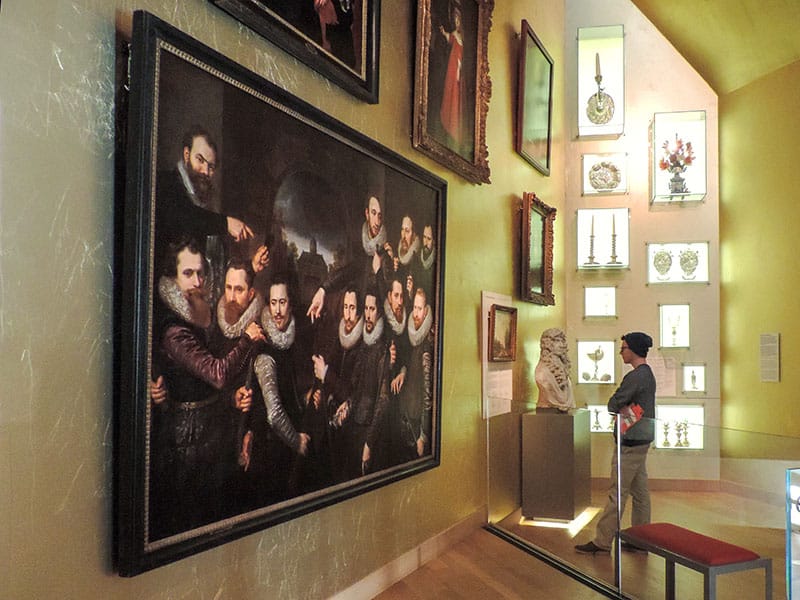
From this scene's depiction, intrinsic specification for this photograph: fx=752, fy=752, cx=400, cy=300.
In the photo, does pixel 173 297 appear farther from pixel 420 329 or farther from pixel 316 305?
pixel 420 329

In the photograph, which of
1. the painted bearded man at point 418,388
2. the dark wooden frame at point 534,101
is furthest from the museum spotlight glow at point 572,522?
the dark wooden frame at point 534,101

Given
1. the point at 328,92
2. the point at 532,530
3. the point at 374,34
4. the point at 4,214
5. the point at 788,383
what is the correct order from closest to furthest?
the point at 4,214 < the point at 328,92 < the point at 374,34 < the point at 532,530 < the point at 788,383

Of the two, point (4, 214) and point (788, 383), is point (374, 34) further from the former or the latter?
point (788, 383)

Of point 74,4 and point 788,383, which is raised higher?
point 74,4

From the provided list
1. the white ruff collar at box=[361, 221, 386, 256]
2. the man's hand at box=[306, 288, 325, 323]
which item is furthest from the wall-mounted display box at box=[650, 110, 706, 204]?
the man's hand at box=[306, 288, 325, 323]

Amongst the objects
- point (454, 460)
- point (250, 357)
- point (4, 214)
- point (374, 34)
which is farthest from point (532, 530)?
point (4, 214)

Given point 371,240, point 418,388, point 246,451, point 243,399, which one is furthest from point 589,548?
point 243,399

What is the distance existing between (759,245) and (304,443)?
28.7ft

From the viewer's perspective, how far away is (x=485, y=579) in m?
6.74

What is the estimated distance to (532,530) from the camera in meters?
7.72

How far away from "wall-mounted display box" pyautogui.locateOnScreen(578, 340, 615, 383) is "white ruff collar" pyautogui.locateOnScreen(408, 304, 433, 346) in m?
5.99

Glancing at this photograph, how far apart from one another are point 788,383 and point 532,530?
4.87 metres

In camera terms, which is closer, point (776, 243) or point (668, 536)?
point (668, 536)

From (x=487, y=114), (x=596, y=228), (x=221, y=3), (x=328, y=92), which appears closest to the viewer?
(x=221, y=3)
